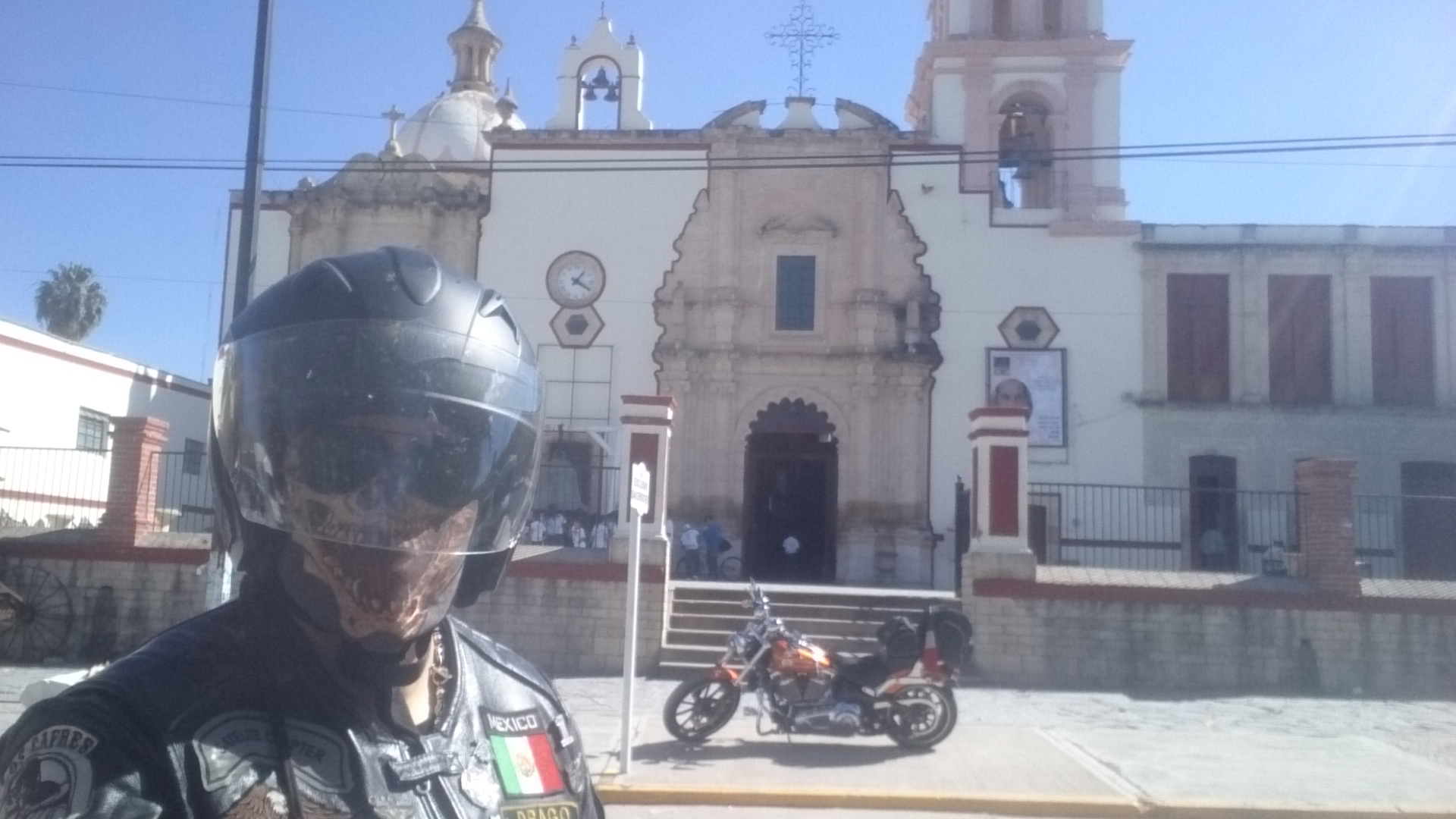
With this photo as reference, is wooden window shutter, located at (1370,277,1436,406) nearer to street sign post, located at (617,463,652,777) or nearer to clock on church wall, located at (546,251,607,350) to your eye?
clock on church wall, located at (546,251,607,350)

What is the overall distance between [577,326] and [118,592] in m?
10.5

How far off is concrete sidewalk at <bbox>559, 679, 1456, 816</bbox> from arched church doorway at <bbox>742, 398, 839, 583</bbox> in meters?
10.1

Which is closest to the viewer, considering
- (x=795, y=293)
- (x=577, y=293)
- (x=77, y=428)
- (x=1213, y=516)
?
(x=1213, y=516)

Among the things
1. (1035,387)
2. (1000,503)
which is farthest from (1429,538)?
(1000,503)

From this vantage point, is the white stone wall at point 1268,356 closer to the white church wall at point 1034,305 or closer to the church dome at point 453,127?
the white church wall at point 1034,305

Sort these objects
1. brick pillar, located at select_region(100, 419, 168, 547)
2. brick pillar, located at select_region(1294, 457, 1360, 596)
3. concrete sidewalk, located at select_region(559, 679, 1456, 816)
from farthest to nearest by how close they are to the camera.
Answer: brick pillar, located at select_region(100, 419, 168, 547) → brick pillar, located at select_region(1294, 457, 1360, 596) → concrete sidewalk, located at select_region(559, 679, 1456, 816)

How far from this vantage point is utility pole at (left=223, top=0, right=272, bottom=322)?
9.63 m

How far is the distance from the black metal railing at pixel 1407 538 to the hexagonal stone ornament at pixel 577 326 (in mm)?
13286

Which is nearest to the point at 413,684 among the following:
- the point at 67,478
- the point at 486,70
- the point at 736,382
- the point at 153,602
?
the point at 153,602

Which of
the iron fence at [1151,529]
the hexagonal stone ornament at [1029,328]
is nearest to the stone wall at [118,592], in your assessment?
the iron fence at [1151,529]

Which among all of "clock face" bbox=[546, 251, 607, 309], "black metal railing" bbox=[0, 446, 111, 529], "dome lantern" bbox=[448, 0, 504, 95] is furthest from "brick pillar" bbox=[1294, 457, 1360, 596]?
"dome lantern" bbox=[448, 0, 504, 95]

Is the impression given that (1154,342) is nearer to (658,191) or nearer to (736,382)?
(736,382)

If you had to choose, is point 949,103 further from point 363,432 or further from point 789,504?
point 363,432

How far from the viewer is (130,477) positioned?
14344 millimetres
